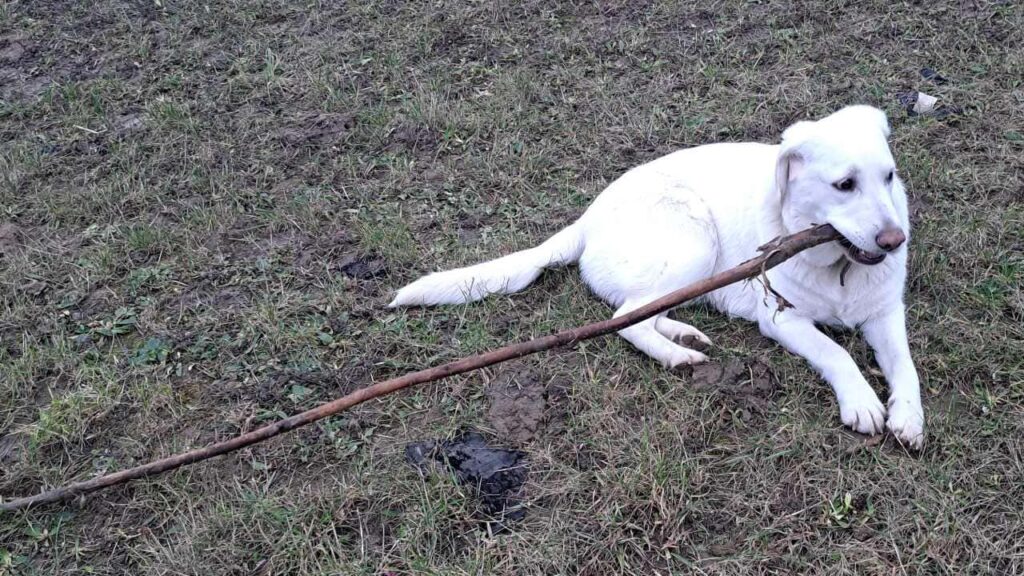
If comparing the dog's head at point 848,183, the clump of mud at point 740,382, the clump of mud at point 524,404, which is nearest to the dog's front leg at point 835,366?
the clump of mud at point 740,382

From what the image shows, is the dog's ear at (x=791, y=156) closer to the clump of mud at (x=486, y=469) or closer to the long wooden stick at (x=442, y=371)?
the long wooden stick at (x=442, y=371)

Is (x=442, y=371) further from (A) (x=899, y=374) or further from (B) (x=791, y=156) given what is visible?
(A) (x=899, y=374)

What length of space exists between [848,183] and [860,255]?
0.24 meters

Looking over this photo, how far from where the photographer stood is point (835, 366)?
280 centimetres

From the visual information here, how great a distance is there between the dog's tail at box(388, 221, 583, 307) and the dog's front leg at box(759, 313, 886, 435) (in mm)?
892

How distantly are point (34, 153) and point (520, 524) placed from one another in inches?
144

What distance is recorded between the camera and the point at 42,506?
2.66m

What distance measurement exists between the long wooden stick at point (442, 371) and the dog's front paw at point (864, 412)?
0.52 m

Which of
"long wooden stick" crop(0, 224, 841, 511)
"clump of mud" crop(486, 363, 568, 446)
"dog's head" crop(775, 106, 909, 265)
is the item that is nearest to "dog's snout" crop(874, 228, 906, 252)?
"dog's head" crop(775, 106, 909, 265)

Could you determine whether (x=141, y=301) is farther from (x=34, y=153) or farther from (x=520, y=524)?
(x=520, y=524)

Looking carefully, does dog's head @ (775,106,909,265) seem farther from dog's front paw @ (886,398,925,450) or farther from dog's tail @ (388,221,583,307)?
dog's tail @ (388,221,583,307)

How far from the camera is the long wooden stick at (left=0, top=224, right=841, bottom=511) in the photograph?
8.45 ft

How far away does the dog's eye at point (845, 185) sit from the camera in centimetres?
259

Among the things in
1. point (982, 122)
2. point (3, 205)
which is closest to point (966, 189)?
point (982, 122)
